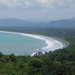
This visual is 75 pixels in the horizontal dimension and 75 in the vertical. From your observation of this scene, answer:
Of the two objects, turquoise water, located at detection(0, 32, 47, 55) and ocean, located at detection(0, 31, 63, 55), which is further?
ocean, located at detection(0, 31, 63, 55)

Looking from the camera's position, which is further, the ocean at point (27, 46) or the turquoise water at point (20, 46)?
the ocean at point (27, 46)

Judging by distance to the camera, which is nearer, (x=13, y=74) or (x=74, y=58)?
(x=13, y=74)

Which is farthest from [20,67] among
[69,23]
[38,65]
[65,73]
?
[69,23]

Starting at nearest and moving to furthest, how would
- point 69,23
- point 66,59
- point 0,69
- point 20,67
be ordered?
point 0,69 → point 20,67 → point 66,59 → point 69,23

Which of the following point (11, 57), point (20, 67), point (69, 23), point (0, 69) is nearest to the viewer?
point (0, 69)

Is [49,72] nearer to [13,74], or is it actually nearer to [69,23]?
[13,74]

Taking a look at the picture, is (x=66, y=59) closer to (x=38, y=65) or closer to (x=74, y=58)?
(x=74, y=58)

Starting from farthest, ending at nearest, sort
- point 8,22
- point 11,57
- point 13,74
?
point 8,22 → point 11,57 → point 13,74

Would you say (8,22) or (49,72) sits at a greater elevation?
(8,22)

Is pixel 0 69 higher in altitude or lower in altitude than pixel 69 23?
lower

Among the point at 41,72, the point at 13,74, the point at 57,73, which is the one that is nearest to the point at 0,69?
the point at 13,74
